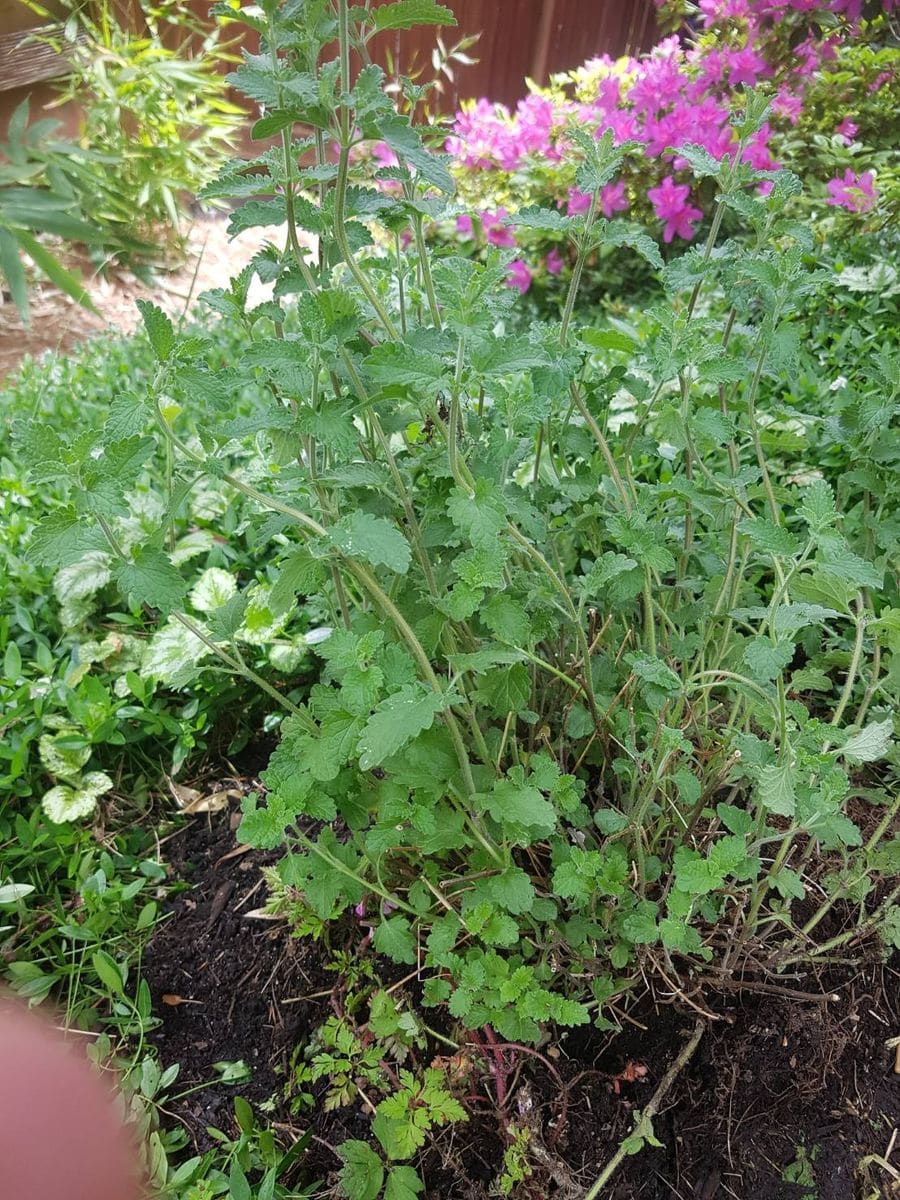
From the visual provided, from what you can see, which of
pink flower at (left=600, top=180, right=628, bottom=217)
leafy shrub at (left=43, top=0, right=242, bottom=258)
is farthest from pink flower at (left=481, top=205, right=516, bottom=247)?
leafy shrub at (left=43, top=0, right=242, bottom=258)

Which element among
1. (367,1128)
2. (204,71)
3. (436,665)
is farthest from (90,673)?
(204,71)

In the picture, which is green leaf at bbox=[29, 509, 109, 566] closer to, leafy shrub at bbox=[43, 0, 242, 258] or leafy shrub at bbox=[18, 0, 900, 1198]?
leafy shrub at bbox=[18, 0, 900, 1198]

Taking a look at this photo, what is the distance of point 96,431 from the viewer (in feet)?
2.87

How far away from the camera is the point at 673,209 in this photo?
2.93 meters

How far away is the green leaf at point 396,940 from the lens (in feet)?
3.47

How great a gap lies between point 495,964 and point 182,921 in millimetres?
689

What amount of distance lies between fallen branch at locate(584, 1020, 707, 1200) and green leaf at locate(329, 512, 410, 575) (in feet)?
2.40

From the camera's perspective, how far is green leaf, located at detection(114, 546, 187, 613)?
84 centimetres

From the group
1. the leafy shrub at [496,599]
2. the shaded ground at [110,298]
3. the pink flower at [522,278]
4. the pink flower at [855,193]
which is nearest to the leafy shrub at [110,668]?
the leafy shrub at [496,599]

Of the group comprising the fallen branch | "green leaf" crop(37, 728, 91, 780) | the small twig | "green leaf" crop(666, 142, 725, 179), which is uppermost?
"green leaf" crop(666, 142, 725, 179)

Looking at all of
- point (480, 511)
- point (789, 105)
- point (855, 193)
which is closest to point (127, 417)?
point (480, 511)

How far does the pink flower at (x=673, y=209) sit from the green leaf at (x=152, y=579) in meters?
2.60

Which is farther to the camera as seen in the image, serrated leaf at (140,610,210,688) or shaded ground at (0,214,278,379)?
shaded ground at (0,214,278,379)

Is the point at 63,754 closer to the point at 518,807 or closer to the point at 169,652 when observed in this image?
the point at 169,652
